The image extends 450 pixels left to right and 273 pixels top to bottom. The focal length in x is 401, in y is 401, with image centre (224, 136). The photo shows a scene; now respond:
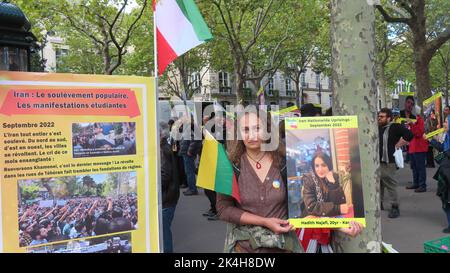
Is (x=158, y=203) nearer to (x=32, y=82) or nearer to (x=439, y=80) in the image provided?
(x=32, y=82)

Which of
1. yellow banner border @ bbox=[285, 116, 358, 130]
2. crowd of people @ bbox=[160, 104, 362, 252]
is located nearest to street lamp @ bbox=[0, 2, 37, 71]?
crowd of people @ bbox=[160, 104, 362, 252]

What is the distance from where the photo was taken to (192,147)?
30.7 ft

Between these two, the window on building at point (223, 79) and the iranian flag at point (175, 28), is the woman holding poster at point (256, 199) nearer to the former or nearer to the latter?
the iranian flag at point (175, 28)

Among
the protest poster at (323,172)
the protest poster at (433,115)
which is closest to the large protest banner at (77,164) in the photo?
the protest poster at (323,172)

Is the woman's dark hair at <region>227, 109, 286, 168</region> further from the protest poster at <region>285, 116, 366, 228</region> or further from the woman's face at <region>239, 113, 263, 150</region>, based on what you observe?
the protest poster at <region>285, 116, 366, 228</region>

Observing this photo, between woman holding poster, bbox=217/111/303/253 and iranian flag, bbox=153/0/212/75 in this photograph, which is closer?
woman holding poster, bbox=217/111/303/253

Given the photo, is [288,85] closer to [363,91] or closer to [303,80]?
[303,80]

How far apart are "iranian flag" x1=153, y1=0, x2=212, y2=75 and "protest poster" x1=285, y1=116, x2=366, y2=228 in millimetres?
994

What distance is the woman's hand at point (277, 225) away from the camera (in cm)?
233

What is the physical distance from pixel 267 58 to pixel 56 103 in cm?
2771

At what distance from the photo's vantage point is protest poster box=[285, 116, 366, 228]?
7.47ft

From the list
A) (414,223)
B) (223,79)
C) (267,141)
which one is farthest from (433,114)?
(223,79)

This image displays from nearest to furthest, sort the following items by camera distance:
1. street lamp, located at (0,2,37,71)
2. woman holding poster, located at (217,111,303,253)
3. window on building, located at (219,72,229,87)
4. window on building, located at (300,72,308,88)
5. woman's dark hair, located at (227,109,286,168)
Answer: woman holding poster, located at (217,111,303,253) < woman's dark hair, located at (227,109,286,168) < street lamp, located at (0,2,37,71) < window on building, located at (219,72,229,87) < window on building, located at (300,72,308,88)
